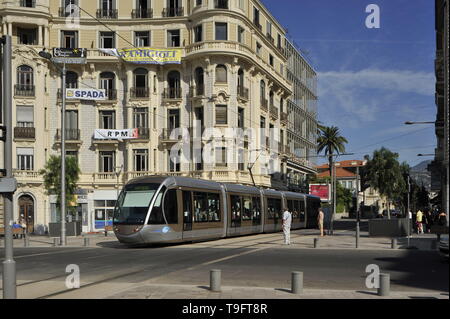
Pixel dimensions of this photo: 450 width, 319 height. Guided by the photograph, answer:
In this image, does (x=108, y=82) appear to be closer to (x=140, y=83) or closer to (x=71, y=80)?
(x=140, y=83)

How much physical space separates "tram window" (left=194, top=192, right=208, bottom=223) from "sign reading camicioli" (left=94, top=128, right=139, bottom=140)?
21.9 metres

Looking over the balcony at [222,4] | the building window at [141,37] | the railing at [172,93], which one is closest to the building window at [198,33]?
the balcony at [222,4]

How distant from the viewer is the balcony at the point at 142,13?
47375 mm

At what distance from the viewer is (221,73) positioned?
4619 centimetres

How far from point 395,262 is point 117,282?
8881 millimetres

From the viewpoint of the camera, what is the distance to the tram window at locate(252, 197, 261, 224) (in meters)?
32.2

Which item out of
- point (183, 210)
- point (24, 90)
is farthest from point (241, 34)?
point (183, 210)

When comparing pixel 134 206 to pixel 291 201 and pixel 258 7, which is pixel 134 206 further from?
pixel 258 7

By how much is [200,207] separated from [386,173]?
4137 cm

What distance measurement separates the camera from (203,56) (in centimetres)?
4562

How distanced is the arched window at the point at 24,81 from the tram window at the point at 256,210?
73.5ft

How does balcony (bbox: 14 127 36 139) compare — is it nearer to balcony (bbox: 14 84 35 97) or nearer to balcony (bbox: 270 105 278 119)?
balcony (bbox: 14 84 35 97)

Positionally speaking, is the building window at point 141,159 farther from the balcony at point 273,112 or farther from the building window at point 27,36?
the balcony at point 273,112
